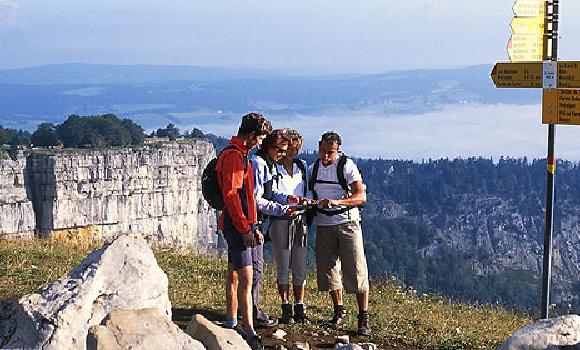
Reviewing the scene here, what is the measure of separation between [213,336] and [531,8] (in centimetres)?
455

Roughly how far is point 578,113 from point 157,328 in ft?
15.1

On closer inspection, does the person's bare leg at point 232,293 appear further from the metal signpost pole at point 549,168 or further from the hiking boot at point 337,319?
the metal signpost pole at point 549,168

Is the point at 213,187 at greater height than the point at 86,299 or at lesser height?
greater

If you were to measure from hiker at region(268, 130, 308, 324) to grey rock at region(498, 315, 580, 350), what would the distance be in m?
3.00

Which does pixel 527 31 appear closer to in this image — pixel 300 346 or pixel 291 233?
pixel 291 233

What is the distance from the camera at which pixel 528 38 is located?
9.54m

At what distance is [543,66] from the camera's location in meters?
9.36

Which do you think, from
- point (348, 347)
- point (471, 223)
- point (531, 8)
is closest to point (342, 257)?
point (348, 347)

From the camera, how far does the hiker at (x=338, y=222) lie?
990cm

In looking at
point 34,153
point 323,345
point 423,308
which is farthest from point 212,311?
point 34,153

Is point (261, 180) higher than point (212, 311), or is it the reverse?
point (261, 180)

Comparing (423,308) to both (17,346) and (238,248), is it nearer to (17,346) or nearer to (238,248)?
(238,248)

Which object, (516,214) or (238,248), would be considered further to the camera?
(516,214)

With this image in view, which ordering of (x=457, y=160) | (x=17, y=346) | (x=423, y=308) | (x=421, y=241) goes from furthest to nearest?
(x=457, y=160) → (x=421, y=241) → (x=423, y=308) → (x=17, y=346)
